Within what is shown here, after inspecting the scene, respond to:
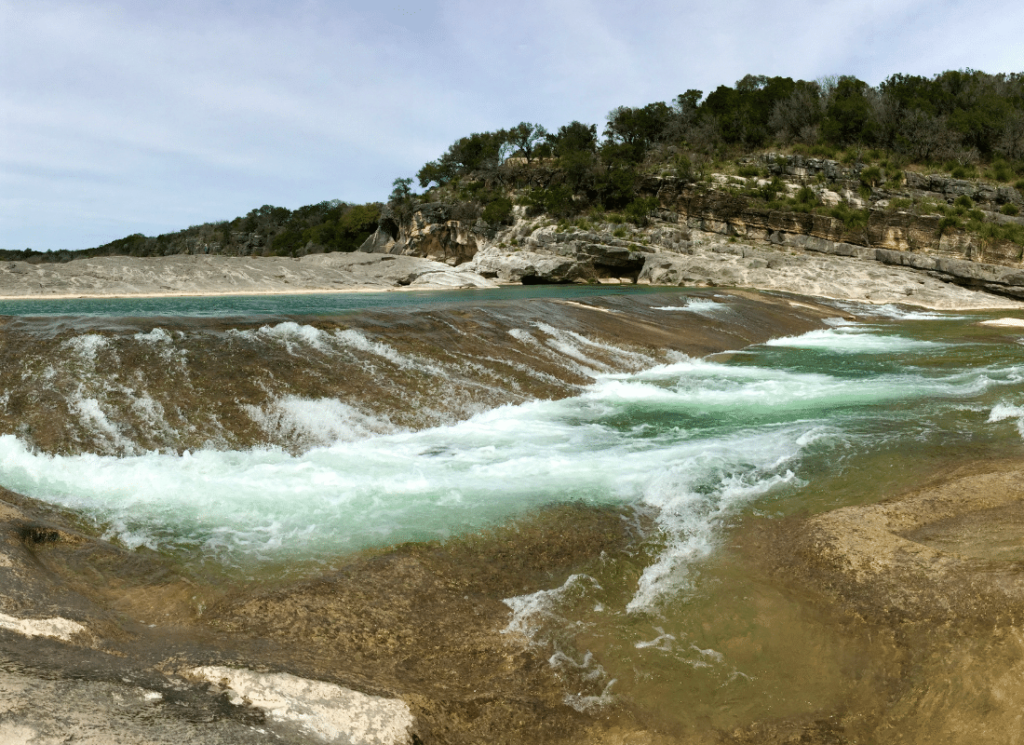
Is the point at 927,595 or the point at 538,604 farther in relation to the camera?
the point at 538,604

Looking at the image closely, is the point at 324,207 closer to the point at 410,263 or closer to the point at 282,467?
the point at 410,263

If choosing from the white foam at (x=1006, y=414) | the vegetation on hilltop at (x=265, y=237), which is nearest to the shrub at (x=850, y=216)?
the white foam at (x=1006, y=414)

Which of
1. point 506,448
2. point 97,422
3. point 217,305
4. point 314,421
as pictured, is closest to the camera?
point 97,422

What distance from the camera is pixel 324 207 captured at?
89.9m

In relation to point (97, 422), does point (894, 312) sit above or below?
above

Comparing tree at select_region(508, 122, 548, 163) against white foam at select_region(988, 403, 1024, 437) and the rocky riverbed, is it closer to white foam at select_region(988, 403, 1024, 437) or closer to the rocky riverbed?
the rocky riverbed

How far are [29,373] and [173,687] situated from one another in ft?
24.5

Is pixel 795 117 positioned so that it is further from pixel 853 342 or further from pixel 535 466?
pixel 535 466

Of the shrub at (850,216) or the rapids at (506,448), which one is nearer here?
the rapids at (506,448)

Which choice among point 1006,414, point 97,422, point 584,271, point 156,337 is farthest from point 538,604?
point 584,271

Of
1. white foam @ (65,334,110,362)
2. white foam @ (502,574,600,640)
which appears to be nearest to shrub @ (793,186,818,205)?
white foam @ (65,334,110,362)

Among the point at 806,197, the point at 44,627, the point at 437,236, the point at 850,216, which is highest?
the point at 806,197

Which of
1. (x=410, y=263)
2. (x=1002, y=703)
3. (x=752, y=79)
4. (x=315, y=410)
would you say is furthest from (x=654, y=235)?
(x=1002, y=703)

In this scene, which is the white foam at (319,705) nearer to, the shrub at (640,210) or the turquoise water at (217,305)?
the turquoise water at (217,305)
